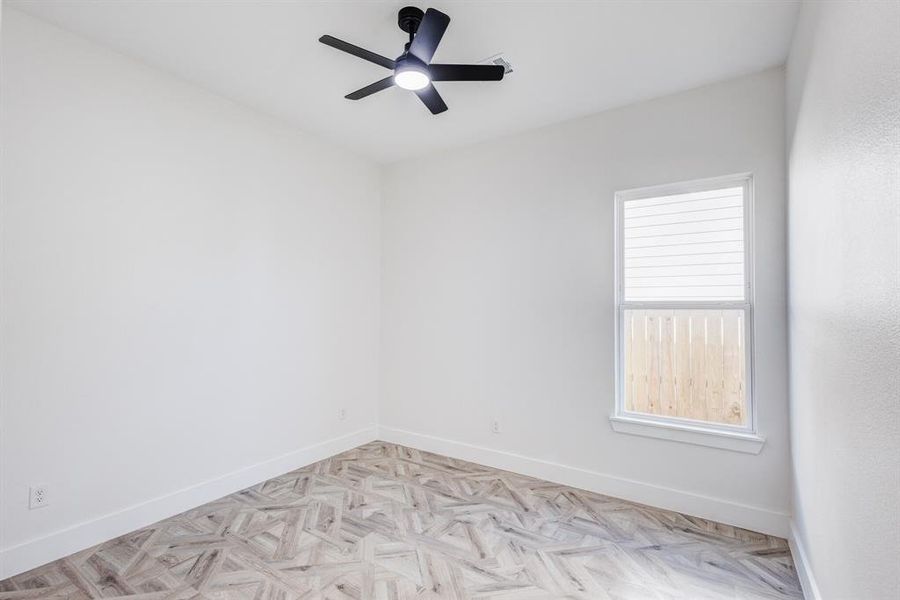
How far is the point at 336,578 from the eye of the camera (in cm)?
225

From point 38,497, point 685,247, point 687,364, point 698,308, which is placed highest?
point 685,247

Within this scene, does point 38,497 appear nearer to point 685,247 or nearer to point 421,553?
point 421,553

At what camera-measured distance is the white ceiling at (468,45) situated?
2266 mm

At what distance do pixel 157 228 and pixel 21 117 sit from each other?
Answer: 82cm

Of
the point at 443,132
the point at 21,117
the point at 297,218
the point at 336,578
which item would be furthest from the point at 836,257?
the point at 21,117

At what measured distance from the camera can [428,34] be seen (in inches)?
81.2

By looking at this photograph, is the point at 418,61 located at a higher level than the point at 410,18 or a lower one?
lower

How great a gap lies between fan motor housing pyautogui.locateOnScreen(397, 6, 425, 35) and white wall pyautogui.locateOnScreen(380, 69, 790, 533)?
1.66m

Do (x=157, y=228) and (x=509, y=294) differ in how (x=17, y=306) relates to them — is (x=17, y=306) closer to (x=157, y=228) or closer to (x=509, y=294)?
(x=157, y=228)

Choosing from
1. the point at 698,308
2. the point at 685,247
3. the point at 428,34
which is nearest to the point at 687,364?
the point at 698,308

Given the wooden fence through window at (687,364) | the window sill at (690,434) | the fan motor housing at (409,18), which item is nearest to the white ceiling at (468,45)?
the fan motor housing at (409,18)

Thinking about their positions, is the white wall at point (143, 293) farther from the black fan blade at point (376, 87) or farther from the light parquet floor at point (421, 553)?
the black fan blade at point (376, 87)

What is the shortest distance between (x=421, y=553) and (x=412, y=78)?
103 inches

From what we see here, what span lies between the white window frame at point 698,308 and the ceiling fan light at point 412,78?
173 centimetres
